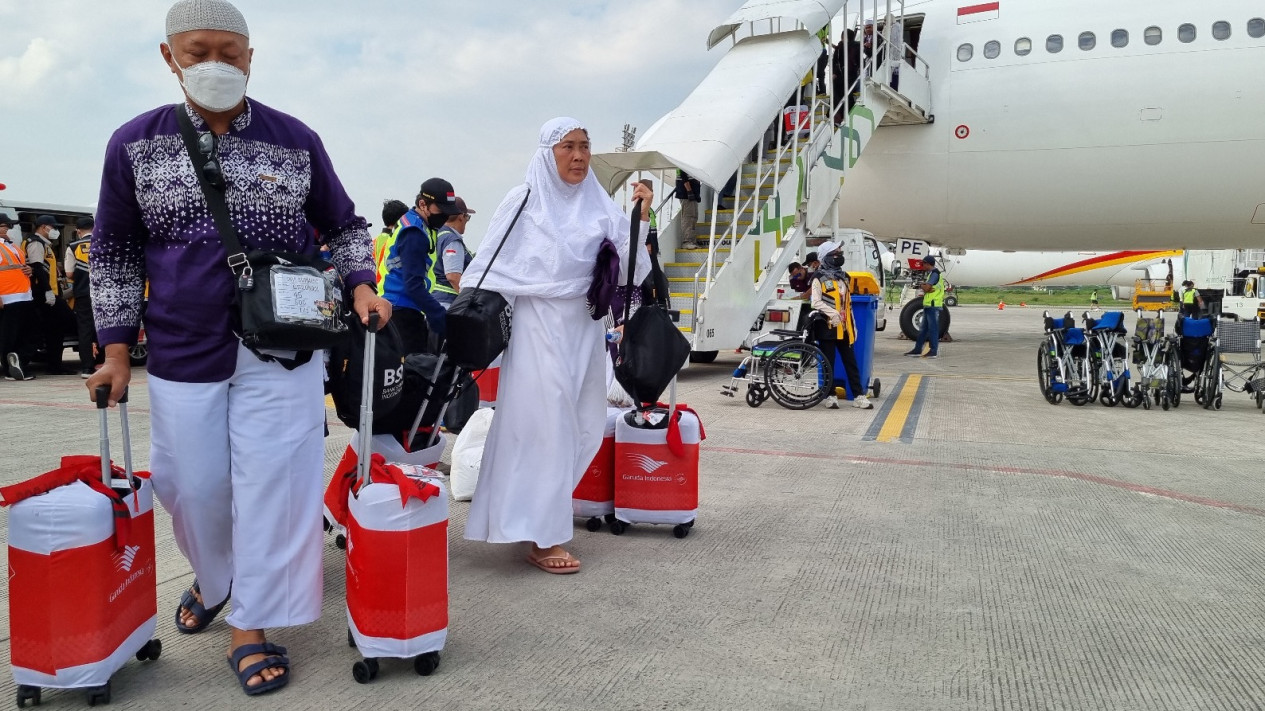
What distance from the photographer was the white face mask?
238 cm

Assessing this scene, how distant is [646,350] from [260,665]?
1.82 m

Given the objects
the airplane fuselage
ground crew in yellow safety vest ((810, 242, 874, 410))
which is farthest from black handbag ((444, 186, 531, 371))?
the airplane fuselage

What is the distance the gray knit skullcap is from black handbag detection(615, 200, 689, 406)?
5.49 feet

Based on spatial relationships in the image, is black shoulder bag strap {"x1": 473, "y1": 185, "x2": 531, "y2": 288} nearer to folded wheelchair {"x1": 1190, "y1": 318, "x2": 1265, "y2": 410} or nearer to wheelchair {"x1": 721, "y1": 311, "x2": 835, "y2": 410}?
wheelchair {"x1": 721, "y1": 311, "x2": 835, "y2": 410}

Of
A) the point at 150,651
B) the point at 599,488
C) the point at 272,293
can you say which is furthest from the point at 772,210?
the point at 150,651

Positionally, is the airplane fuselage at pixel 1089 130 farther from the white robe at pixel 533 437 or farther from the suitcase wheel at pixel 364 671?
the suitcase wheel at pixel 364 671


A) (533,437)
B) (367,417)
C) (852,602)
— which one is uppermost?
(367,417)

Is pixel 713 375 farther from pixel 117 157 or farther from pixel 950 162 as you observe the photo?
pixel 117 157

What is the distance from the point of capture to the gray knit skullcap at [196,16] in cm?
239

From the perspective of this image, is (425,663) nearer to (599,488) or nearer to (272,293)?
(272,293)

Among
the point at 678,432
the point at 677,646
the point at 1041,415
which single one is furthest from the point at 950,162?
the point at 677,646

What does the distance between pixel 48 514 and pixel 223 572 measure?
1.85ft

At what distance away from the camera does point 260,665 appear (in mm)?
2506

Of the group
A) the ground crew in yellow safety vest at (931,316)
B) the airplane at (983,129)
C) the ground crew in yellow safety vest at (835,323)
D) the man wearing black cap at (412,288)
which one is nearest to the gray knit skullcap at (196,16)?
the man wearing black cap at (412,288)
